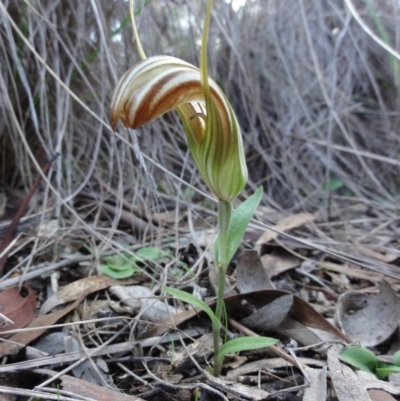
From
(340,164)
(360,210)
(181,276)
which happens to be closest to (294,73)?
(340,164)

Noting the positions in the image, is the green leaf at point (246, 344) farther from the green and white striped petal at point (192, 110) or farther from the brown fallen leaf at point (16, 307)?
the brown fallen leaf at point (16, 307)

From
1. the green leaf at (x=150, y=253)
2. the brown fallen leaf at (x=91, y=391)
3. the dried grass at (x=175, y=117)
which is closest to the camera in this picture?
the brown fallen leaf at (x=91, y=391)

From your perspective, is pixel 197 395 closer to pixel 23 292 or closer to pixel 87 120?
pixel 23 292

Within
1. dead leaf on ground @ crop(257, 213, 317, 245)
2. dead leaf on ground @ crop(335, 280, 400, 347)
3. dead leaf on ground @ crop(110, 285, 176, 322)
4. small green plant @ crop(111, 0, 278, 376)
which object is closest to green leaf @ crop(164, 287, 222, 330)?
small green plant @ crop(111, 0, 278, 376)

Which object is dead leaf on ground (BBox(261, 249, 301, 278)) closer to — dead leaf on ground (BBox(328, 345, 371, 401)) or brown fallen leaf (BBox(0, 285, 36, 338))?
dead leaf on ground (BBox(328, 345, 371, 401))

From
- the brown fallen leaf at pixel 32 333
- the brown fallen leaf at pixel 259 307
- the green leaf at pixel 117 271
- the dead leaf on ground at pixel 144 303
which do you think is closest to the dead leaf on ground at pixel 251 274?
the brown fallen leaf at pixel 259 307

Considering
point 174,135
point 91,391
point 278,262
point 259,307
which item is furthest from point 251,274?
point 174,135
